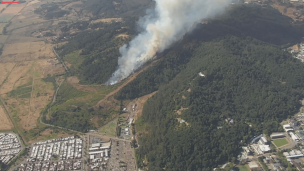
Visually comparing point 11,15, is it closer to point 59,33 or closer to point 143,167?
point 59,33

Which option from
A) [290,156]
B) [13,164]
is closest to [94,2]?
[13,164]

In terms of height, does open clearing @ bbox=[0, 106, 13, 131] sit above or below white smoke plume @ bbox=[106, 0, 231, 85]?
below

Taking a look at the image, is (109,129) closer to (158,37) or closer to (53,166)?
(53,166)

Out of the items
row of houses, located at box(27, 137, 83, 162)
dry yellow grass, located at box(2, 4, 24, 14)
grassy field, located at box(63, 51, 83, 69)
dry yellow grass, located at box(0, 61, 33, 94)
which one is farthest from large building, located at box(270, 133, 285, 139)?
dry yellow grass, located at box(2, 4, 24, 14)

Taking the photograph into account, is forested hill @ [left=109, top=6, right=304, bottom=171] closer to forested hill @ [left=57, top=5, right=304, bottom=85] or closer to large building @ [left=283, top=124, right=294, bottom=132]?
forested hill @ [left=57, top=5, right=304, bottom=85]

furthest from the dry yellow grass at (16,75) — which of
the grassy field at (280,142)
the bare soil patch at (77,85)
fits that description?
the grassy field at (280,142)

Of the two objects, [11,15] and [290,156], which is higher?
[11,15]

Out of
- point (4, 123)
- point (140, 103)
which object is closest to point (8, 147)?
point (4, 123)

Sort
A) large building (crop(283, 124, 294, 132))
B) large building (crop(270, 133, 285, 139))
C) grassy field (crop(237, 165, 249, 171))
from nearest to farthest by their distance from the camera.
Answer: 1. grassy field (crop(237, 165, 249, 171))
2. large building (crop(270, 133, 285, 139))
3. large building (crop(283, 124, 294, 132))
